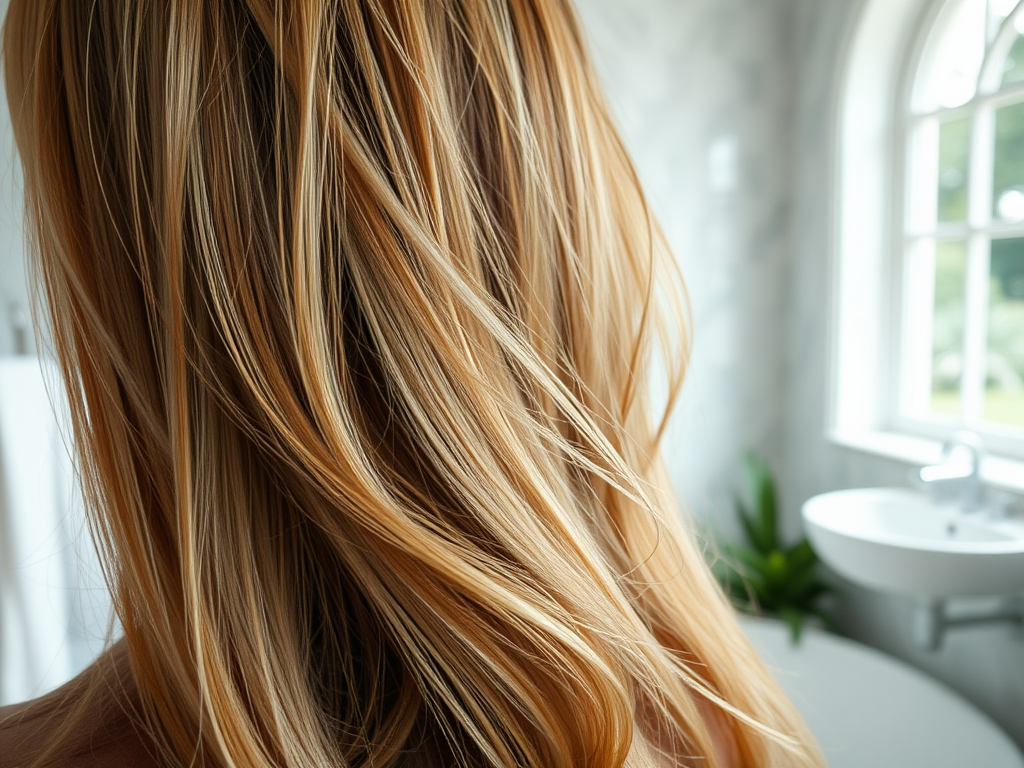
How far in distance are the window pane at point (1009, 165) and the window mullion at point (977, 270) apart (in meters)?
0.02

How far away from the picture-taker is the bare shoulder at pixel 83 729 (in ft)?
1.39

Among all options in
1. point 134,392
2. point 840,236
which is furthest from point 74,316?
point 840,236

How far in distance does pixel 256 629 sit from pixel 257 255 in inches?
7.7

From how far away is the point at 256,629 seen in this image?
0.40 meters

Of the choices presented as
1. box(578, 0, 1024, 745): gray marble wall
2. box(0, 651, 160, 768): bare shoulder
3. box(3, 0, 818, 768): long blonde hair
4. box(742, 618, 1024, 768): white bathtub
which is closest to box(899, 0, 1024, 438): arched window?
box(578, 0, 1024, 745): gray marble wall

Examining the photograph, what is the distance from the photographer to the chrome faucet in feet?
4.95

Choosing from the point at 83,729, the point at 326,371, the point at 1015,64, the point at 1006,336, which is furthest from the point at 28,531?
the point at 1015,64

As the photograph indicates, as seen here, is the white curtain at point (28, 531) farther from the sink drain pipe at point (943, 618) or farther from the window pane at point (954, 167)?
the window pane at point (954, 167)

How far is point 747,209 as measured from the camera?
2.14 meters

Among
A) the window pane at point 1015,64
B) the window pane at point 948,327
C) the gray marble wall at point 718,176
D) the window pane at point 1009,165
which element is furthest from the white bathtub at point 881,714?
the window pane at point 1015,64

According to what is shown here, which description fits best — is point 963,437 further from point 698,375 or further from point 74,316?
point 74,316

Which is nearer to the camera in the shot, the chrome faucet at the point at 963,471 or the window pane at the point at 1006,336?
the chrome faucet at the point at 963,471

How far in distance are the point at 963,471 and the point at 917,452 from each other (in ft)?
0.92

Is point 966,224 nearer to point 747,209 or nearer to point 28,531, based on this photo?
point 747,209
